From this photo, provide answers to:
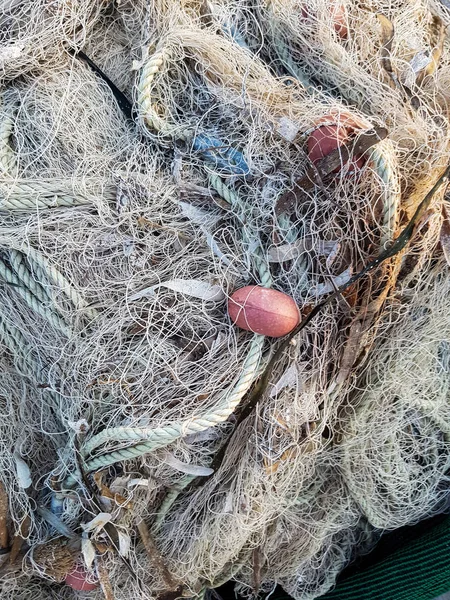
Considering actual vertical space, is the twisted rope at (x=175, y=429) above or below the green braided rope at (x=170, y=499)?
above

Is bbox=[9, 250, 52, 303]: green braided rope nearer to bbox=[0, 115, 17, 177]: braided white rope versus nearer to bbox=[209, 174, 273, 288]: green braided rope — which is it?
bbox=[0, 115, 17, 177]: braided white rope

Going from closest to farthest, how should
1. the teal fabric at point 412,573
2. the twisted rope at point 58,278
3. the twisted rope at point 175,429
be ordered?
the twisted rope at point 175,429 < the twisted rope at point 58,278 < the teal fabric at point 412,573

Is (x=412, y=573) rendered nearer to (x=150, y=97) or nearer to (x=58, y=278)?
(x=58, y=278)

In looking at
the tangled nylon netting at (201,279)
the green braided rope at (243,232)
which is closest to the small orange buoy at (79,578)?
the tangled nylon netting at (201,279)

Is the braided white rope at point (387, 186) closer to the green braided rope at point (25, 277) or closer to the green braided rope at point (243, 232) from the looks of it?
the green braided rope at point (243, 232)

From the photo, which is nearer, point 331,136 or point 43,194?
point 331,136

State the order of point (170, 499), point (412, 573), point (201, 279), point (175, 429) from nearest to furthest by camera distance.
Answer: point (175, 429)
point (201, 279)
point (170, 499)
point (412, 573)

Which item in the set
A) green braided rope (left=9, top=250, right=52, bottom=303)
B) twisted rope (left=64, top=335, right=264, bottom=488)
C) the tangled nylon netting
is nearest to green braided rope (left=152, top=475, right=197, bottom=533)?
the tangled nylon netting

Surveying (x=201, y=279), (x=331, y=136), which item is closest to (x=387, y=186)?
(x=331, y=136)

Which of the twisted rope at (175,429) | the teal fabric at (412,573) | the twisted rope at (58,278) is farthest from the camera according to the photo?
the teal fabric at (412,573)
